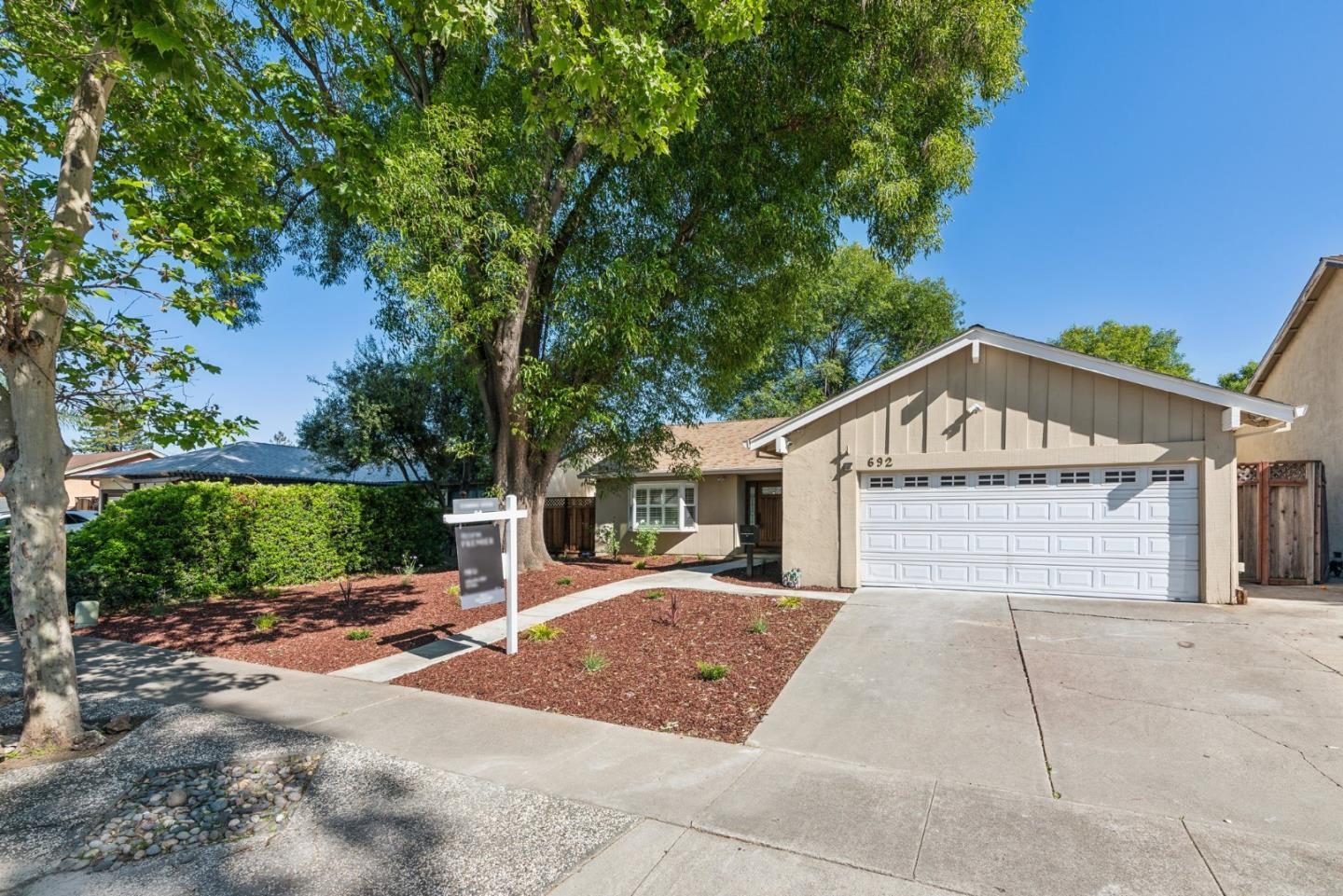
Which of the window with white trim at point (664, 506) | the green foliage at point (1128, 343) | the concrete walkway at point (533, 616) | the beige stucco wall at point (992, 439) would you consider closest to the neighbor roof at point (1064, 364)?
the beige stucco wall at point (992, 439)

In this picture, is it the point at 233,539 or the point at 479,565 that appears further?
the point at 233,539

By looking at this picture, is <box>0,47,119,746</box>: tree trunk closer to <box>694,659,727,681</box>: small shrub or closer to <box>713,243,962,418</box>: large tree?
<box>694,659,727,681</box>: small shrub

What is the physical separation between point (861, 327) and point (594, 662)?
27785 mm

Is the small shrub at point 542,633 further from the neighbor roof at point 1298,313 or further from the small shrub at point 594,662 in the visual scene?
the neighbor roof at point 1298,313

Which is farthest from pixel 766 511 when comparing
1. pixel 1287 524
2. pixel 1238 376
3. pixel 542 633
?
pixel 1238 376

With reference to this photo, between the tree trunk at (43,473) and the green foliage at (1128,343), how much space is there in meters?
35.6

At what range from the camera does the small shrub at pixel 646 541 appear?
→ 58.3ft

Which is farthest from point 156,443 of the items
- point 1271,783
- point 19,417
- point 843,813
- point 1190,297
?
point 1190,297

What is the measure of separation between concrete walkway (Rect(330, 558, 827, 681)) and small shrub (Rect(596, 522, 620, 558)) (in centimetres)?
420

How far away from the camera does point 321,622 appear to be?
29.6 ft

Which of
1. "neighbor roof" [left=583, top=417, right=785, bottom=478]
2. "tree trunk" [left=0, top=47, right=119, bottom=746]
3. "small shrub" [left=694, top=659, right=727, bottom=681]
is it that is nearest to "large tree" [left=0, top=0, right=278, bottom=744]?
"tree trunk" [left=0, top=47, right=119, bottom=746]

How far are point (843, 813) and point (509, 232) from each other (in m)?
9.91

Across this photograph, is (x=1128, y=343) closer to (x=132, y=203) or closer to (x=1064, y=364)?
(x=1064, y=364)

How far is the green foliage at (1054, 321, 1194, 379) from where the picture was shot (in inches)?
1225
